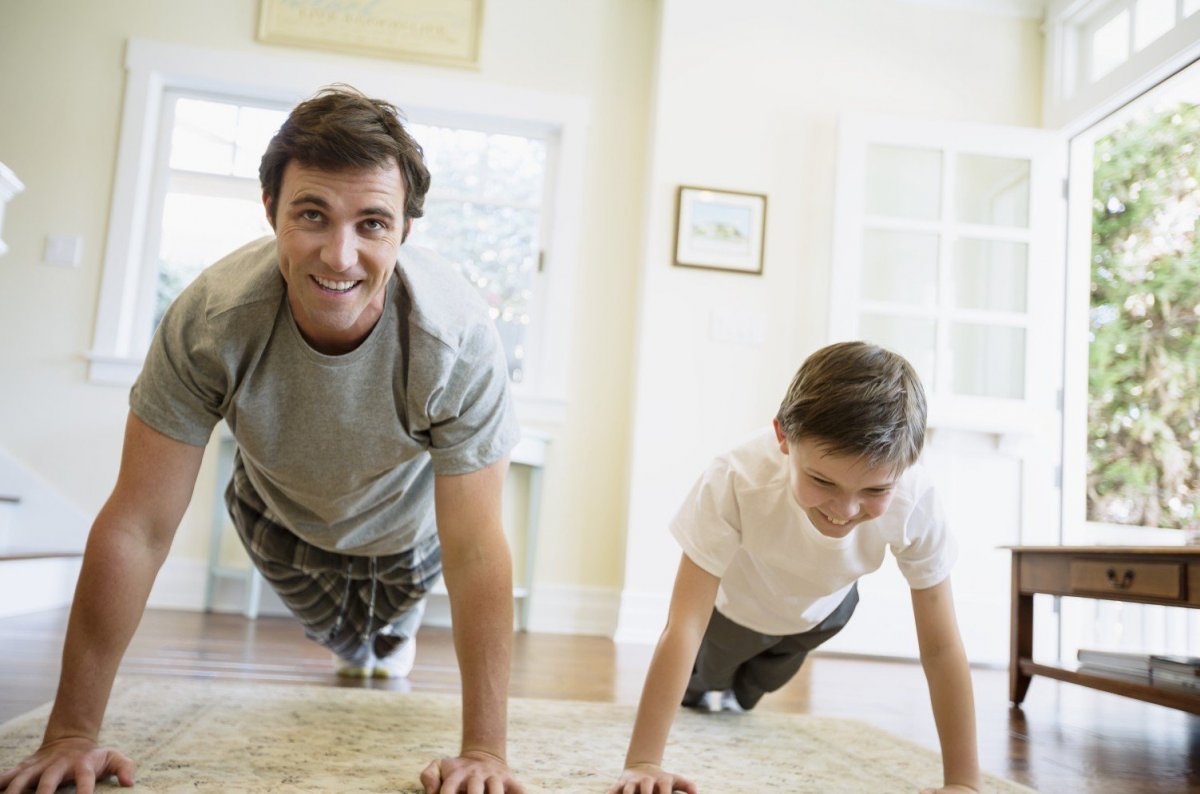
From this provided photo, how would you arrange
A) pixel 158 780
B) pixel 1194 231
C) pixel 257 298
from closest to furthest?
pixel 158 780, pixel 257 298, pixel 1194 231

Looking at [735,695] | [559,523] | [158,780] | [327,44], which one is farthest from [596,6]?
[158,780]

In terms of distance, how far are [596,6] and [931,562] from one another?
3352 millimetres

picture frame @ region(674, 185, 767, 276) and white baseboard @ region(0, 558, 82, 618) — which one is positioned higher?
picture frame @ region(674, 185, 767, 276)

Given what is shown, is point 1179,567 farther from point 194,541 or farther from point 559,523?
point 194,541

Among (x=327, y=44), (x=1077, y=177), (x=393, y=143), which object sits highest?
(x=327, y=44)

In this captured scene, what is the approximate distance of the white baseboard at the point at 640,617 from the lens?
3.62 meters

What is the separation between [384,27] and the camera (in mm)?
3982

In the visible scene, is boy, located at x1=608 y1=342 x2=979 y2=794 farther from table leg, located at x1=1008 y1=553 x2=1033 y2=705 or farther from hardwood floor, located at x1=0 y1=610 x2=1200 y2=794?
table leg, located at x1=1008 y1=553 x2=1033 y2=705

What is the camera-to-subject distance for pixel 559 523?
12.8 feet

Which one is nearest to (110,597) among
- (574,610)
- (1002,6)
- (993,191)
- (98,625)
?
(98,625)

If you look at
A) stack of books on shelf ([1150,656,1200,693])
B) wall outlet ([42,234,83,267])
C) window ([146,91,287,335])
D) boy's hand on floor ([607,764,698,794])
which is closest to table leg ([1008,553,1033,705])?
stack of books on shelf ([1150,656,1200,693])

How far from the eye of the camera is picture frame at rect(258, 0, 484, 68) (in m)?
3.93

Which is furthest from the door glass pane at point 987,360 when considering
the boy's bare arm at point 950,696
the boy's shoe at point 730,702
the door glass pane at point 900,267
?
the boy's bare arm at point 950,696

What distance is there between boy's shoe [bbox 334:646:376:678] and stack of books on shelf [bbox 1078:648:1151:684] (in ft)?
5.55
